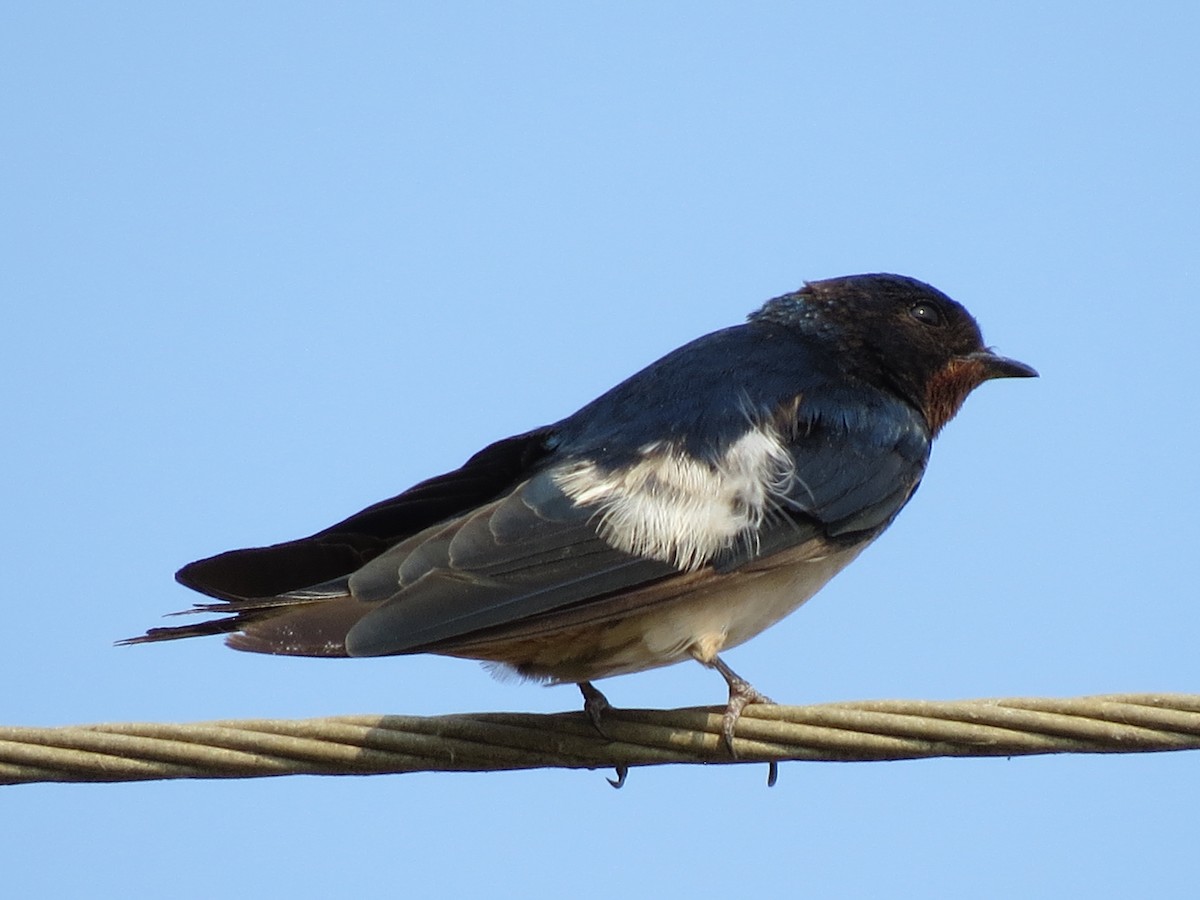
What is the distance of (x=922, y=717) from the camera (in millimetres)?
3223

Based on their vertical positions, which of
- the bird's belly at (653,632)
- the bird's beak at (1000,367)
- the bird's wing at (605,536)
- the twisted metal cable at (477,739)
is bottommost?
the twisted metal cable at (477,739)

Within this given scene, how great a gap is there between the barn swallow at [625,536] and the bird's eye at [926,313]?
42 cm

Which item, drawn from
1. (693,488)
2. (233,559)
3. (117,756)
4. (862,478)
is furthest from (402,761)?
(862,478)

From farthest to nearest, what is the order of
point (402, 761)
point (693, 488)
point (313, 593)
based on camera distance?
point (693, 488), point (313, 593), point (402, 761)

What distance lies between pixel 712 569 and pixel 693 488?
288 mm

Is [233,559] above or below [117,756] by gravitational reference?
above

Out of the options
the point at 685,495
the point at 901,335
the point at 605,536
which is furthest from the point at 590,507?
the point at 901,335

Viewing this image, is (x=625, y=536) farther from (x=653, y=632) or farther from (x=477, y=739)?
(x=477, y=739)

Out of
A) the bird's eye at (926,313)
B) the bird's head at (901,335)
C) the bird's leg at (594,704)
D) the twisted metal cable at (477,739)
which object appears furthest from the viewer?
the bird's eye at (926,313)

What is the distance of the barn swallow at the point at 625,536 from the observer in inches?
151

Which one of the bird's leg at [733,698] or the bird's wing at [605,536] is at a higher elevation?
the bird's wing at [605,536]

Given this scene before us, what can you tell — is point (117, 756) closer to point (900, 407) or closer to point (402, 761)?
point (402, 761)

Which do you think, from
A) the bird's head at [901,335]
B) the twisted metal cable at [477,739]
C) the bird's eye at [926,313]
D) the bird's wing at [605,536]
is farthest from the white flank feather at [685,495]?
the bird's eye at [926,313]

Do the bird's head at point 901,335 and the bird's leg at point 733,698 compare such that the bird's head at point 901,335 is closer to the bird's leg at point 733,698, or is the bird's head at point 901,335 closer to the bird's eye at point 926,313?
the bird's eye at point 926,313
